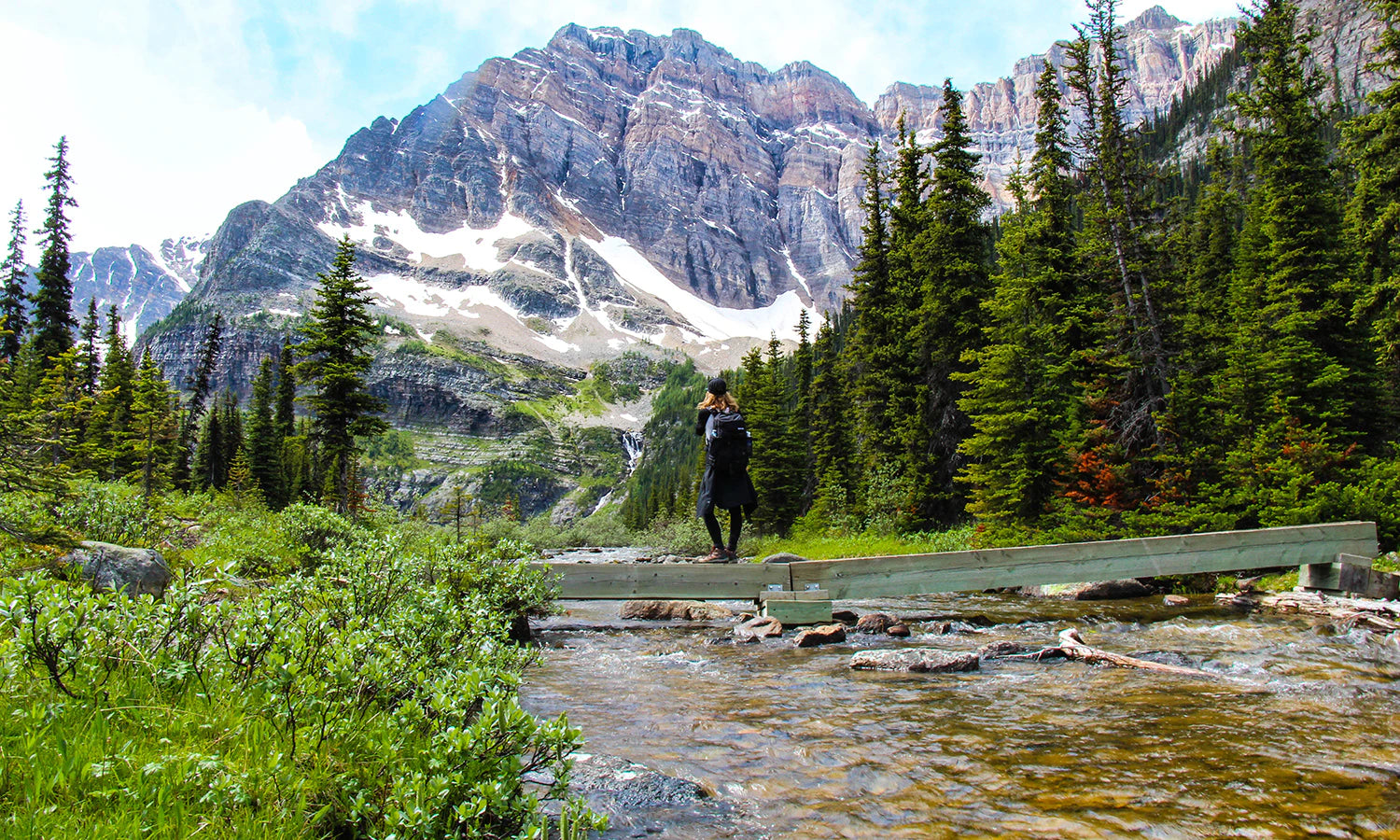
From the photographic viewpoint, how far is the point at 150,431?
38.9 meters

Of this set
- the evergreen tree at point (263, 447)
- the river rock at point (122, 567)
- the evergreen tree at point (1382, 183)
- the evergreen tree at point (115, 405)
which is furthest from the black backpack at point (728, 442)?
the evergreen tree at point (263, 447)

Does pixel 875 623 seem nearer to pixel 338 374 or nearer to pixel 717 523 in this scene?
pixel 717 523

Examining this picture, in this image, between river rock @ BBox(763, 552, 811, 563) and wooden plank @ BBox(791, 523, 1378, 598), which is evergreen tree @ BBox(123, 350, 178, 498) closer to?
river rock @ BBox(763, 552, 811, 563)

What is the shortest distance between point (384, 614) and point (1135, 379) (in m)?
22.5

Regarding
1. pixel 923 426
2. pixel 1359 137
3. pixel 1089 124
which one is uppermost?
pixel 1089 124

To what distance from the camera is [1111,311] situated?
21.8 meters

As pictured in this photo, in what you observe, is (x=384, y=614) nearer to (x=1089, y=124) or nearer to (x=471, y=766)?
(x=471, y=766)

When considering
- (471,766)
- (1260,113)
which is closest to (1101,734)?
(471,766)

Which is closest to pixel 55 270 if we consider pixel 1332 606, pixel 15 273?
pixel 15 273

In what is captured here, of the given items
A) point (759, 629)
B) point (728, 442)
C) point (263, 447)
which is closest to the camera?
point (728, 442)

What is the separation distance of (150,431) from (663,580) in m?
41.5

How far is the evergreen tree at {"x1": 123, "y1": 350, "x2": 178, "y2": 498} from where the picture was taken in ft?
131

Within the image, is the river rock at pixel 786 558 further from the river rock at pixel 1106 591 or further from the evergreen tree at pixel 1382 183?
the evergreen tree at pixel 1382 183

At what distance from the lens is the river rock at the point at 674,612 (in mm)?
14578
